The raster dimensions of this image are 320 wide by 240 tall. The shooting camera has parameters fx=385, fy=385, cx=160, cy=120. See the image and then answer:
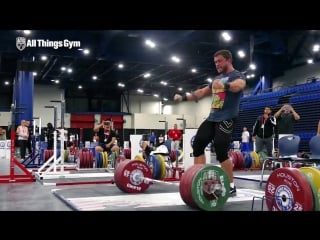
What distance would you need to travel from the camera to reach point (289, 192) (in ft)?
7.04

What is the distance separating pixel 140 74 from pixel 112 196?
16.2m

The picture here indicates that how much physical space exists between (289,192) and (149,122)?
20979 millimetres

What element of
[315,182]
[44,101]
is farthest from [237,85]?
[44,101]

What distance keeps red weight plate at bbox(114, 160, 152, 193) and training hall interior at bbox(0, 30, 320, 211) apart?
0.03 feet

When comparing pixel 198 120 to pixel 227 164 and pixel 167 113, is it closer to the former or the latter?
pixel 167 113

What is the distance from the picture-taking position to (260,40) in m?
12.9

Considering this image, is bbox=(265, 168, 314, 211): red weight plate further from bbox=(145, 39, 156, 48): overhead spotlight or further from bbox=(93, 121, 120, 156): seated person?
bbox=(145, 39, 156, 48): overhead spotlight

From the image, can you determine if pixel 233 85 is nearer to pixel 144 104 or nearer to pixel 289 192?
pixel 289 192

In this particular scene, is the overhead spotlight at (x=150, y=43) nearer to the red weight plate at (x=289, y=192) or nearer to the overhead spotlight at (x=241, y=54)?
the overhead spotlight at (x=241, y=54)

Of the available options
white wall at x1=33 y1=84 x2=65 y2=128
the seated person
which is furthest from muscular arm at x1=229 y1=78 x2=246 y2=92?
white wall at x1=33 y1=84 x2=65 y2=128

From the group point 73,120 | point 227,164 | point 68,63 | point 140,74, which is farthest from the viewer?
point 73,120

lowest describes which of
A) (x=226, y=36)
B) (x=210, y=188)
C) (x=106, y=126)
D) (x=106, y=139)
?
(x=210, y=188)

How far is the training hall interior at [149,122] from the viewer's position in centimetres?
289
